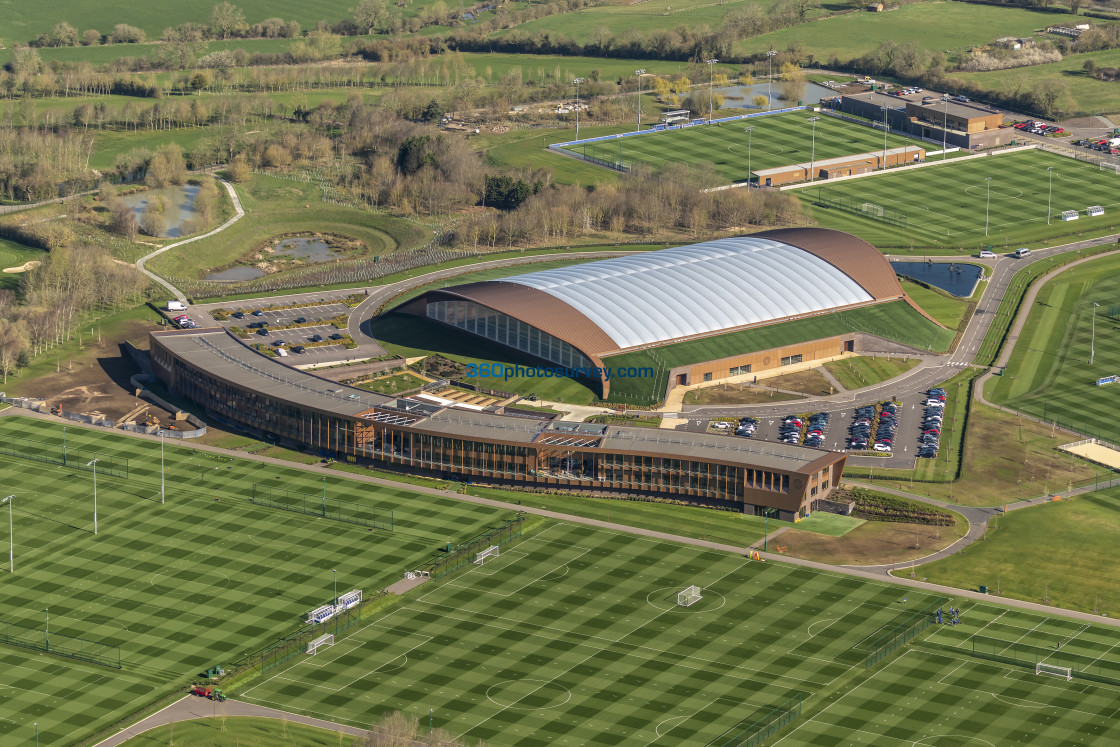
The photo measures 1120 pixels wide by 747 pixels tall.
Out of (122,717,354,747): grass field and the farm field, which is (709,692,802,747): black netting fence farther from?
the farm field

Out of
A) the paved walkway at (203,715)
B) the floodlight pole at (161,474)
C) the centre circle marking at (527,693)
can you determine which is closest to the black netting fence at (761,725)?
the centre circle marking at (527,693)

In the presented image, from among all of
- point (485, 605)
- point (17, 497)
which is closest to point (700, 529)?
point (485, 605)

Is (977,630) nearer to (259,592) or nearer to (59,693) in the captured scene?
(259,592)

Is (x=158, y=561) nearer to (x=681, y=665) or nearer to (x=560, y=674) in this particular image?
(x=560, y=674)

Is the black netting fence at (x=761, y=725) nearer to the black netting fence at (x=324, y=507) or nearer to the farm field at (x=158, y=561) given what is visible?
the farm field at (x=158, y=561)

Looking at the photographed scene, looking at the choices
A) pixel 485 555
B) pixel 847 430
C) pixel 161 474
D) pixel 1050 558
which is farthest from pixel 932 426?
pixel 161 474

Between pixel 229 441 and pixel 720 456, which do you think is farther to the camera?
pixel 229 441

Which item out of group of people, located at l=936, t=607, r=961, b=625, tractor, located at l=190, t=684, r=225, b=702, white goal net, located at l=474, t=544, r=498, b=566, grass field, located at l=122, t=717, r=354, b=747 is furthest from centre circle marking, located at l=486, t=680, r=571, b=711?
group of people, located at l=936, t=607, r=961, b=625
